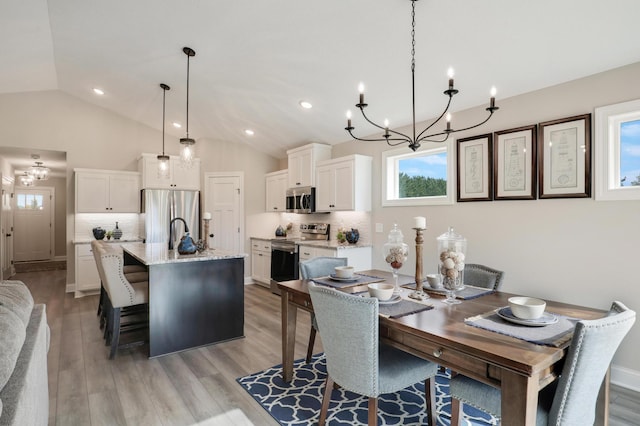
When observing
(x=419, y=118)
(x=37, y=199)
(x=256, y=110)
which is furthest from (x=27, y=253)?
(x=419, y=118)

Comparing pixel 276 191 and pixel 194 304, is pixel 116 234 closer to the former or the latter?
pixel 276 191

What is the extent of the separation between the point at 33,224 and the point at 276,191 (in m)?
7.42

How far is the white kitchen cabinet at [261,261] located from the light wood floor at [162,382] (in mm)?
1906

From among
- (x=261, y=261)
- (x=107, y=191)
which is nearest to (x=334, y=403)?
(x=261, y=261)

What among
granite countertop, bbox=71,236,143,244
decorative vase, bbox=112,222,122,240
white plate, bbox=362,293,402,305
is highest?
decorative vase, bbox=112,222,122,240

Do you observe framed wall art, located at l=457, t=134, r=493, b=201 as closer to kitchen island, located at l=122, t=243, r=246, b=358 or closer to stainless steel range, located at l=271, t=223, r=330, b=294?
stainless steel range, located at l=271, t=223, r=330, b=294

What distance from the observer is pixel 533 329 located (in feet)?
5.23

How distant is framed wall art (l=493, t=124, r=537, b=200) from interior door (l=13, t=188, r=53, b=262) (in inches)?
433

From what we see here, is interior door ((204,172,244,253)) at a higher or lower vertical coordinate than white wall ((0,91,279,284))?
lower

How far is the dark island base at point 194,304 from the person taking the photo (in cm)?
321

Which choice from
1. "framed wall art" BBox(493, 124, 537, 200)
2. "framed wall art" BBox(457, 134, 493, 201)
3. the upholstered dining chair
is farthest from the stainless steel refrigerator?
"framed wall art" BBox(493, 124, 537, 200)

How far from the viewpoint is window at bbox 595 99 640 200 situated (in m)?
2.71

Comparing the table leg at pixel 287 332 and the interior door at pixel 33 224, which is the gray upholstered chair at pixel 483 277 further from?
the interior door at pixel 33 224

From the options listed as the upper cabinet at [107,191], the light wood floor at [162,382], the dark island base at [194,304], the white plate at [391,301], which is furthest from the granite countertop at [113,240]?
the white plate at [391,301]
